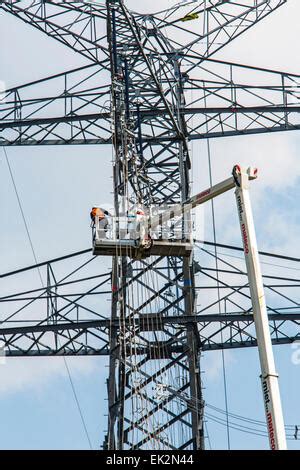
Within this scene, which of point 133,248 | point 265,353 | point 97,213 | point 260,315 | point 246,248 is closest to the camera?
point 265,353

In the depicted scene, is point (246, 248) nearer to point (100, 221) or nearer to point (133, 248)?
point (133, 248)

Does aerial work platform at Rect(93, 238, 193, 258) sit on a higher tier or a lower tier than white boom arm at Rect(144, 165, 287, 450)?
higher

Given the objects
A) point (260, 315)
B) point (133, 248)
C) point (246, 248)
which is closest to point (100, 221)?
point (133, 248)

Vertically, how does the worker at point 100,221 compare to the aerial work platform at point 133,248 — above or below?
above

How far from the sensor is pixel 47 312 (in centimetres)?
5103

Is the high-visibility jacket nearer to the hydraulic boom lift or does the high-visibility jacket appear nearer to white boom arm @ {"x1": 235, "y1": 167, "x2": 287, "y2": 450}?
the hydraulic boom lift

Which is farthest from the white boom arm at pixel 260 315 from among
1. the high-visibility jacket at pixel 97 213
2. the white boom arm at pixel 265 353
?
the high-visibility jacket at pixel 97 213

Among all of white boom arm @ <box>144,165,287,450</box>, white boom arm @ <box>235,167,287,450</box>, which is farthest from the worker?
Result: white boom arm @ <box>235,167,287,450</box>

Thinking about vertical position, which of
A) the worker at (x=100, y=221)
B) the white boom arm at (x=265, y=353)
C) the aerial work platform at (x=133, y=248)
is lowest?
the white boom arm at (x=265, y=353)

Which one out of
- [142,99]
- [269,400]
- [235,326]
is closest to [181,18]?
[142,99]

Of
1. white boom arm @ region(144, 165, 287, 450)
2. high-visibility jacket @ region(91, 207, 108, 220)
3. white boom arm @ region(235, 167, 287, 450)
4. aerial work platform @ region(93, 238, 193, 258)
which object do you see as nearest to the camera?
white boom arm @ region(235, 167, 287, 450)

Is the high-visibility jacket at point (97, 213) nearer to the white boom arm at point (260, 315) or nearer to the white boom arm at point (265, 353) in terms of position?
the white boom arm at point (260, 315)

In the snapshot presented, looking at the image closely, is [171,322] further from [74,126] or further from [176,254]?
[74,126]

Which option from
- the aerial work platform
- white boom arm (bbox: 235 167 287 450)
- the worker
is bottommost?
white boom arm (bbox: 235 167 287 450)
